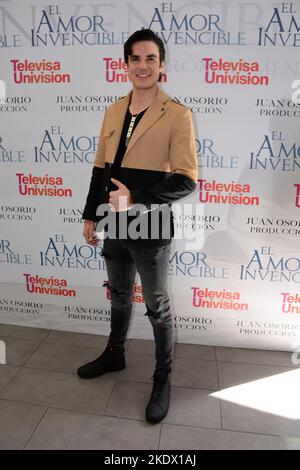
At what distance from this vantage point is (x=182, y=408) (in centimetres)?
183

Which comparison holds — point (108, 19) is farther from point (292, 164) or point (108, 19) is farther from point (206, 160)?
point (292, 164)

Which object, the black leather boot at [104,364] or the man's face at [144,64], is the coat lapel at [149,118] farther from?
the black leather boot at [104,364]

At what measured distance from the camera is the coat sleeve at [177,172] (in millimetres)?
1511

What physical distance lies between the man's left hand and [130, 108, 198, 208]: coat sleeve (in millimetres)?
23

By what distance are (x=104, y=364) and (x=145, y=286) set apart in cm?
62

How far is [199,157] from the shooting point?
213cm

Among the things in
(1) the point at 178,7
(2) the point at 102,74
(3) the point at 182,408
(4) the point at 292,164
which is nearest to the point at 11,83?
(2) the point at 102,74

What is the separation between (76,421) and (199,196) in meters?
1.31

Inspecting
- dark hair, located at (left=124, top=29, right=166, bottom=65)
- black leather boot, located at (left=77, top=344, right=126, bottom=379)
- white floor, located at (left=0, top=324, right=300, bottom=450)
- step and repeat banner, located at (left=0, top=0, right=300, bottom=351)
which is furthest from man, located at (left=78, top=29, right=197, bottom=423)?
step and repeat banner, located at (left=0, top=0, right=300, bottom=351)

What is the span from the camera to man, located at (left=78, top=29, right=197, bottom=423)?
1532 millimetres

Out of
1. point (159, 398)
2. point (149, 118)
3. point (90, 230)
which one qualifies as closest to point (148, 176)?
point (149, 118)

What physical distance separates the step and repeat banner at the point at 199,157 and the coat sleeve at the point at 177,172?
23.2 inches

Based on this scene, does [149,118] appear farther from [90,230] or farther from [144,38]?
[90,230]

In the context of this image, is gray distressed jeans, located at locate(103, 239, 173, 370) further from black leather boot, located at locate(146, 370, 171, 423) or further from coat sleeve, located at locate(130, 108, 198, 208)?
coat sleeve, located at locate(130, 108, 198, 208)
